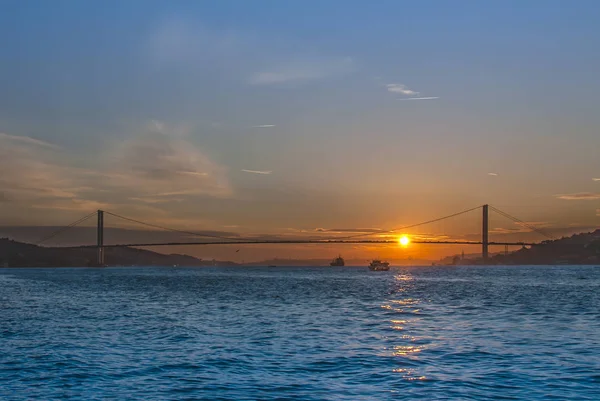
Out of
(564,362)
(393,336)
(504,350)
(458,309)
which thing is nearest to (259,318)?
(393,336)

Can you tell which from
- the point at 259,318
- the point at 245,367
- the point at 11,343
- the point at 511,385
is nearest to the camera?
the point at 511,385

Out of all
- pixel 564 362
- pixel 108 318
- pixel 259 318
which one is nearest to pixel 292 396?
pixel 564 362

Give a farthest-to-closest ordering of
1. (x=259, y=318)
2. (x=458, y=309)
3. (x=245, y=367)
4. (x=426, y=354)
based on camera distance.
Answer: (x=458, y=309) → (x=259, y=318) → (x=426, y=354) → (x=245, y=367)

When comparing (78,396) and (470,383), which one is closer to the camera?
(78,396)

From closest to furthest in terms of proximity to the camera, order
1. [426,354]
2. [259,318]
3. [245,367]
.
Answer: [245,367] → [426,354] → [259,318]

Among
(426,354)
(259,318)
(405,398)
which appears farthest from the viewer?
(259,318)

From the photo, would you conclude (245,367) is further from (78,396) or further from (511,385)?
(511,385)

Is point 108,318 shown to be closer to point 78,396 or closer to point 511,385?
point 78,396

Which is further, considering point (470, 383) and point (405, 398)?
point (470, 383)
